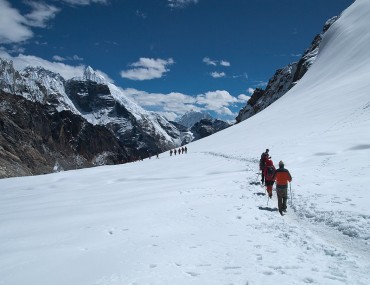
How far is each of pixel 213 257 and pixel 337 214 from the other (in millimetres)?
5160

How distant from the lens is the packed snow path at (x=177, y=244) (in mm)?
7094

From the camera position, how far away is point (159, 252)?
8367 mm

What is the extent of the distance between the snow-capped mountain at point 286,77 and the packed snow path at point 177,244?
8927 centimetres

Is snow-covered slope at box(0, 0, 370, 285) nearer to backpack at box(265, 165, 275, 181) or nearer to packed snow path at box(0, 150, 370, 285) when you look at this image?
packed snow path at box(0, 150, 370, 285)

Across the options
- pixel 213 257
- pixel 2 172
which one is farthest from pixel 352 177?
pixel 2 172

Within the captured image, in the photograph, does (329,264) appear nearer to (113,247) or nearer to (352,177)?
Answer: (113,247)

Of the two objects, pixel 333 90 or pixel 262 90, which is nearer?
pixel 333 90

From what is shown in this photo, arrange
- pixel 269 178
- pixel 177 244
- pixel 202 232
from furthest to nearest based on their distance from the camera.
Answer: pixel 269 178 < pixel 202 232 < pixel 177 244

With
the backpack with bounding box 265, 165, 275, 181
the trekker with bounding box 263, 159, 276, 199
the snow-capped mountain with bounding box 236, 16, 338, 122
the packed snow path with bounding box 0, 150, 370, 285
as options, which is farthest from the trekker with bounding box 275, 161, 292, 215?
the snow-capped mountain with bounding box 236, 16, 338, 122

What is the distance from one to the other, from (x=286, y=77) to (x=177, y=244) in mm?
116510

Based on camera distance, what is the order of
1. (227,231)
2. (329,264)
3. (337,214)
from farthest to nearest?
(337,214) < (227,231) < (329,264)

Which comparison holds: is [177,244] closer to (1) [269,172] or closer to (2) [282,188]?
(2) [282,188]

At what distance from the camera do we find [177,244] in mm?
8938

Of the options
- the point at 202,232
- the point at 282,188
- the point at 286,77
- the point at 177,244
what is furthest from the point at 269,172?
the point at 286,77
